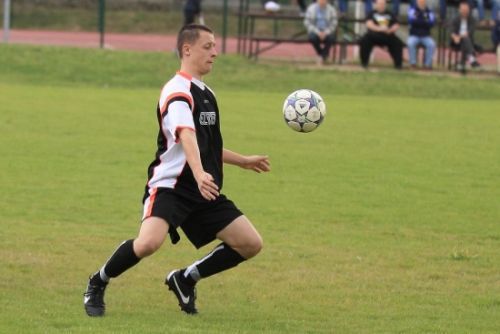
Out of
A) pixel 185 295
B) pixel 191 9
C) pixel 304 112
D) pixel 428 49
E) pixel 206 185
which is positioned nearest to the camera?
pixel 206 185

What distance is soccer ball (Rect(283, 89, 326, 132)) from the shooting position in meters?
8.34

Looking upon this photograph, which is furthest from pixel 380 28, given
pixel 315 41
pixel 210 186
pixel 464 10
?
pixel 210 186

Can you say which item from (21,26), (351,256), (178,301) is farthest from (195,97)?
(21,26)

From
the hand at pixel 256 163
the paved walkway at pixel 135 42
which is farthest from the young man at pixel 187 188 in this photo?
the paved walkway at pixel 135 42

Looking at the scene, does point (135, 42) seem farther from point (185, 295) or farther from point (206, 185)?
point (206, 185)

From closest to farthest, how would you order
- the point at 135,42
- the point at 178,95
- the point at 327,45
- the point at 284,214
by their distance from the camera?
the point at 178,95, the point at 284,214, the point at 327,45, the point at 135,42

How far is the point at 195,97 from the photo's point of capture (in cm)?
718

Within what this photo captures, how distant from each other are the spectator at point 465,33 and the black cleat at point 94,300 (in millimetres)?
20551

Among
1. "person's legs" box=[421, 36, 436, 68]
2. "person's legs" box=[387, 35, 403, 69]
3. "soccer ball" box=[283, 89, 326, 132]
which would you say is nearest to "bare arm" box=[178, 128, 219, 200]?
"soccer ball" box=[283, 89, 326, 132]

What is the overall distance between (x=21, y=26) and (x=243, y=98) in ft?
49.5

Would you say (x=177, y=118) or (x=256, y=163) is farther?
A: (x=256, y=163)

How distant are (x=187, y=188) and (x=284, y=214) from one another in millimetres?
4683

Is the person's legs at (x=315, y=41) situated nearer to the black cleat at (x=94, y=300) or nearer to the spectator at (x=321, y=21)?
the spectator at (x=321, y=21)

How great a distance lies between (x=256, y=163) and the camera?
25.0ft
